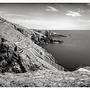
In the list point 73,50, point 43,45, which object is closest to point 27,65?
point 43,45

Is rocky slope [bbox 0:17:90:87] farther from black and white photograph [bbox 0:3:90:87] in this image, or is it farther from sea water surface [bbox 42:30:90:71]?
sea water surface [bbox 42:30:90:71]

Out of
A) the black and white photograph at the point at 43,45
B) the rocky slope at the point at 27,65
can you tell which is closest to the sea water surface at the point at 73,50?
the black and white photograph at the point at 43,45

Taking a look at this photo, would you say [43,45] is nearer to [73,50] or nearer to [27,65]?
[27,65]

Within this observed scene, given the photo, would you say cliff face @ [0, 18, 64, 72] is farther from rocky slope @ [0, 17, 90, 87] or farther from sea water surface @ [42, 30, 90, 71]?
sea water surface @ [42, 30, 90, 71]

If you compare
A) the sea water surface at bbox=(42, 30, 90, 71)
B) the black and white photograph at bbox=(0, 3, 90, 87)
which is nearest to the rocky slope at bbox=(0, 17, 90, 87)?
the black and white photograph at bbox=(0, 3, 90, 87)

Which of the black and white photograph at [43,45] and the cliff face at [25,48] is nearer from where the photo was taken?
the black and white photograph at [43,45]

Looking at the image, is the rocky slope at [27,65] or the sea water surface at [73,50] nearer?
the rocky slope at [27,65]

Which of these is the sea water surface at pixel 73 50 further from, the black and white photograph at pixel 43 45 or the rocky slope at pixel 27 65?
the rocky slope at pixel 27 65

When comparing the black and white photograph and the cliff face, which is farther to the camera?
the cliff face
